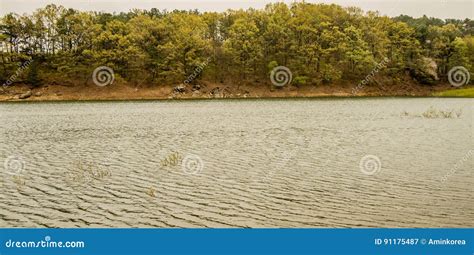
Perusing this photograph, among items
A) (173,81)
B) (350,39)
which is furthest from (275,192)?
(350,39)

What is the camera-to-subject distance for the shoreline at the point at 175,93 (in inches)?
3898

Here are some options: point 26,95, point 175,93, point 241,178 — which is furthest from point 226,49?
point 241,178

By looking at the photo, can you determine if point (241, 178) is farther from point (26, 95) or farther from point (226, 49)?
point (226, 49)

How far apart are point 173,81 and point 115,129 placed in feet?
212

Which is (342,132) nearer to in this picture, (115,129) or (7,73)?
(115,129)

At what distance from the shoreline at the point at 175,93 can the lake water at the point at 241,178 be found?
62.6 meters

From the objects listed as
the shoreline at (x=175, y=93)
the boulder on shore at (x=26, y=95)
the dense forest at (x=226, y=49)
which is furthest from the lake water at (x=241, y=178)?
the dense forest at (x=226, y=49)

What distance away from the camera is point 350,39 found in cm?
11125

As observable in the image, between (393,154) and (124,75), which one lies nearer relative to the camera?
(393,154)

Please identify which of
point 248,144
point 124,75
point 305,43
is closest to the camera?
point 248,144

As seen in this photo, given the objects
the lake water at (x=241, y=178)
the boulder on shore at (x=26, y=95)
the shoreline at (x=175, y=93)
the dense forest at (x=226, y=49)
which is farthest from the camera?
the dense forest at (x=226, y=49)

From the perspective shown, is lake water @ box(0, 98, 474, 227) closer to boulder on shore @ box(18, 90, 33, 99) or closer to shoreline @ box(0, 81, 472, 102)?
shoreline @ box(0, 81, 472, 102)

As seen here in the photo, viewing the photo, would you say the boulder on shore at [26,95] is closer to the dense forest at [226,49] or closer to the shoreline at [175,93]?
the shoreline at [175,93]

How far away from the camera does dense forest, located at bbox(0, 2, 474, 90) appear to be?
10525 centimetres
